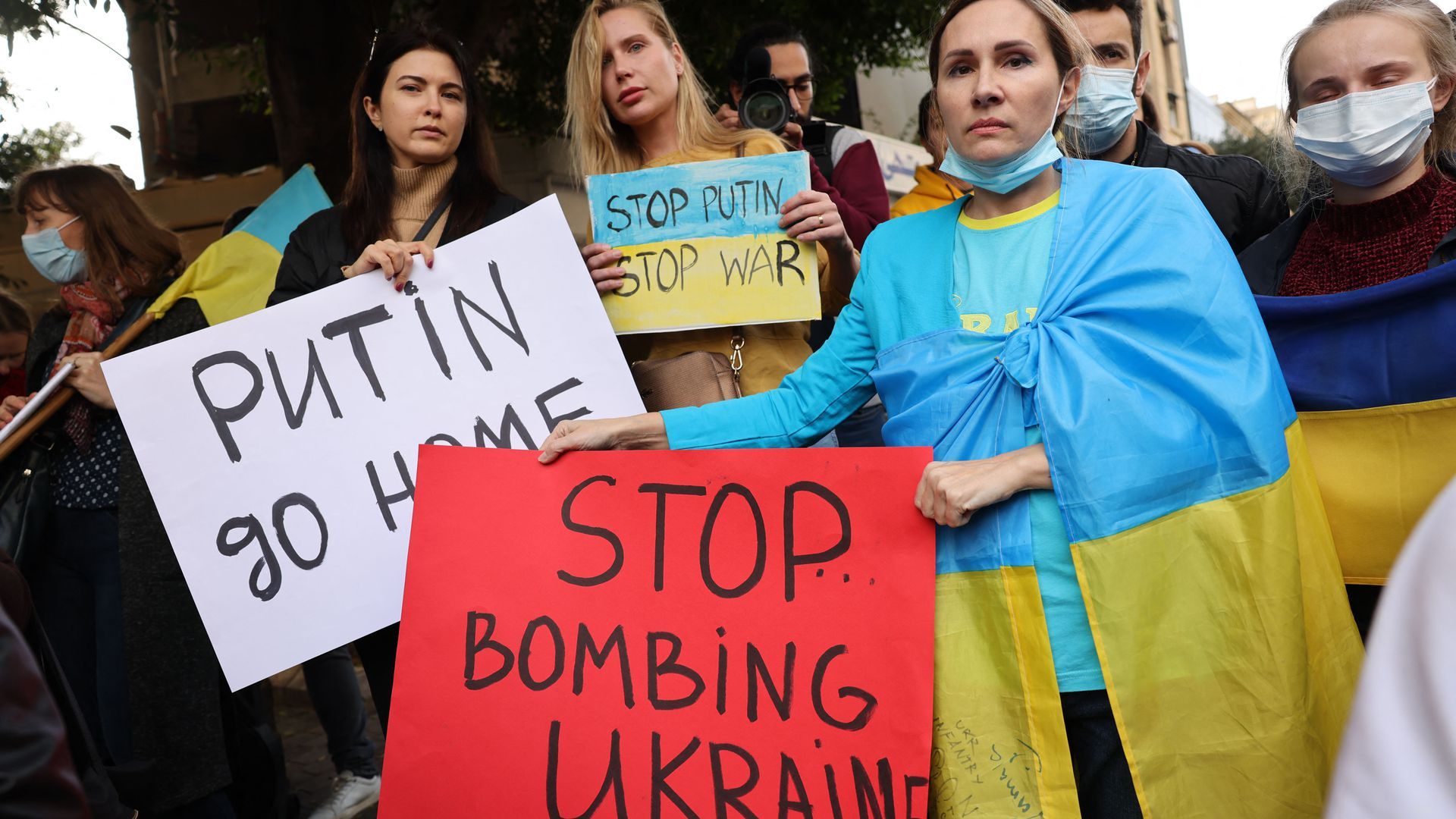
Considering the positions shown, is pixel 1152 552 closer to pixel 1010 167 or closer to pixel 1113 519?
pixel 1113 519


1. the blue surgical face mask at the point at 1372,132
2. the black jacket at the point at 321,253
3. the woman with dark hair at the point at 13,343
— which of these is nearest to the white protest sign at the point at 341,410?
the black jacket at the point at 321,253

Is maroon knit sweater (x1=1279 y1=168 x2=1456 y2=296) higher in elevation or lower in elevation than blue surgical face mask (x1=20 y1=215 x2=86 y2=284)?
lower

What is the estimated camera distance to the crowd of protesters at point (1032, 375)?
5.47 feet

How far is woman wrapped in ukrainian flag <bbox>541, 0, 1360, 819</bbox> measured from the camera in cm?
166

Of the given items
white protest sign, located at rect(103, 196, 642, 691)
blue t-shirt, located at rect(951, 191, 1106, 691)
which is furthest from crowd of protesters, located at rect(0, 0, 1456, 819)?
white protest sign, located at rect(103, 196, 642, 691)

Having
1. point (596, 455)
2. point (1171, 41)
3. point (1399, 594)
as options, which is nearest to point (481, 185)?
point (596, 455)

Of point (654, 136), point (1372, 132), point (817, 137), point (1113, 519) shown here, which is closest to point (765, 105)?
point (817, 137)

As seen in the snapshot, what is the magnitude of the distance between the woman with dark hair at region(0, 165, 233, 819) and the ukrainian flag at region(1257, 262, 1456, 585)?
2833mm

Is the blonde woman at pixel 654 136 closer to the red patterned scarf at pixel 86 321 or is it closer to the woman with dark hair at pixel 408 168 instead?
the woman with dark hair at pixel 408 168

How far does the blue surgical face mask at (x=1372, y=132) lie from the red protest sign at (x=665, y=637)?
1.12m

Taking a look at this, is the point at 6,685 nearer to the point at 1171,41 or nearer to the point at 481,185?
the point at 481,185

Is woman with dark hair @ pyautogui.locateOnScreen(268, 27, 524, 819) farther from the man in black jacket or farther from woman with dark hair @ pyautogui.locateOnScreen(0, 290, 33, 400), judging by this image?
woman with dark hair @ pyautogui.locateOnScreen(0, 290, 33, 400)

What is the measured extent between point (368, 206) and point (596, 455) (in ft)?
3.89

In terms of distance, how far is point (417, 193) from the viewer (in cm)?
294
